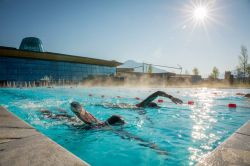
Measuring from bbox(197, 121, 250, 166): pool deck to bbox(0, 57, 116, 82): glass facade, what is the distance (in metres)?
43.4

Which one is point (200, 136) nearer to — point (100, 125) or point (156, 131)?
point (156, 131)

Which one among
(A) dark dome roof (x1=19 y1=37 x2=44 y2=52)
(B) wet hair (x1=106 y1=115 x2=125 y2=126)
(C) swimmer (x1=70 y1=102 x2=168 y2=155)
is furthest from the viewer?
(A) dark dome roof (x1=19 y1=37 x2=44 y2=52)

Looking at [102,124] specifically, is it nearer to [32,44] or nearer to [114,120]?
[114,120]

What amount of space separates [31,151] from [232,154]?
2.28 meters

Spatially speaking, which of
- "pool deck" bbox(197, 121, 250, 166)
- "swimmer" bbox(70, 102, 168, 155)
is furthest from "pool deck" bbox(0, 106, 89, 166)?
"swimmer" bbox(70, 102, 168, 155)

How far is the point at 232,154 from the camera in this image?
2.14 meters

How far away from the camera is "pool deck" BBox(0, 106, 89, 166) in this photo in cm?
181

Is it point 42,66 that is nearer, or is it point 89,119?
point 89,119

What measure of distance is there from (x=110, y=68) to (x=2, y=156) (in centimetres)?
5832

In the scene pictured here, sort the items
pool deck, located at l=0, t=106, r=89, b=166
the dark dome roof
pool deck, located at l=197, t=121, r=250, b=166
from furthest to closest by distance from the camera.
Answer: the dark dome roof < pool deck, located at l=197, t=121, r=250, b=166 < pool deck, located at l=0, t=106, r=89, b=166

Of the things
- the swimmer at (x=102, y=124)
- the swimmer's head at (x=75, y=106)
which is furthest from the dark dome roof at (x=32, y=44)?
the swimmer's head at (x=75, y=106)

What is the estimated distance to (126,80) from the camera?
134 ft

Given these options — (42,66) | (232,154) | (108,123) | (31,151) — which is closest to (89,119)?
(108,123)

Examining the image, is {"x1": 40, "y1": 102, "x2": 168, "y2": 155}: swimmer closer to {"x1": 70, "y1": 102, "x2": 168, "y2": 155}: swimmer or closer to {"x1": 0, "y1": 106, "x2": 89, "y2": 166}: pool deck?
{"x1": 70, "y1": 102, "x2": 168, "y2": 155}: swimmer
